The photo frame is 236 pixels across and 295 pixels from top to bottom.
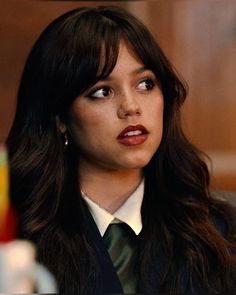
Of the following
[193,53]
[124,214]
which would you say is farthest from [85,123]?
[193,53]

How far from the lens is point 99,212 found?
1.12 m

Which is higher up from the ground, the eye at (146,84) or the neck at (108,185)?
the eye at (146,84)

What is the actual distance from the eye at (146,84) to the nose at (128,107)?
33 mm

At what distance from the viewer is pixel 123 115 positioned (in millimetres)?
1033

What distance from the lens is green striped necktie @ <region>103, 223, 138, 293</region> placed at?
3.49ft

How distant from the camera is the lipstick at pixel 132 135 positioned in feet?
3.41

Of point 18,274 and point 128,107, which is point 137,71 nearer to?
point 128,107

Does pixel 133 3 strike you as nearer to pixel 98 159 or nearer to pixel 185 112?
pixel 185 112

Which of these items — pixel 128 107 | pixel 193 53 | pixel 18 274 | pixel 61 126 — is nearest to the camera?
pixel 18 274

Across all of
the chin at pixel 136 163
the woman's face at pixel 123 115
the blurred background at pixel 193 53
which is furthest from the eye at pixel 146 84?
the blurred background at pixel 193 53

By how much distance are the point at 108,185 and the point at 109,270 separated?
153mm

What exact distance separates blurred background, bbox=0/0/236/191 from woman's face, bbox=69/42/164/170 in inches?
9.1

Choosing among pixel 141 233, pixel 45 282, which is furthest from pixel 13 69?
pixel 45 282

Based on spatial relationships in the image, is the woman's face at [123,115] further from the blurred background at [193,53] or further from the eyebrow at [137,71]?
the blurred background at [193,53]
